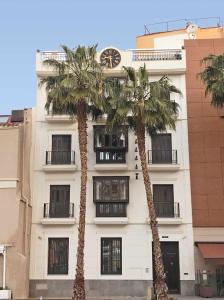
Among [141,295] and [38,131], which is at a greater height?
[38,131]

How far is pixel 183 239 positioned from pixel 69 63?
13.5 meters

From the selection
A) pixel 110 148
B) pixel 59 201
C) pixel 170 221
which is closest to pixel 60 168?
pixel 59 201

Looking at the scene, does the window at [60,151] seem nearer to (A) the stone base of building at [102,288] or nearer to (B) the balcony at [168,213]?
(B) the balcony at [168,213]

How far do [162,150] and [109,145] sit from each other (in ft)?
12.1

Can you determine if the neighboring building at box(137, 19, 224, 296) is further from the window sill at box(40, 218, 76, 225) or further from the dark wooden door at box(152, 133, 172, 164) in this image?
the window sill at box(40, 218, 76, 225)

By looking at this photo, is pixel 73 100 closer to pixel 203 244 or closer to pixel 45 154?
pixel 45 154

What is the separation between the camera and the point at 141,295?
96.0ft

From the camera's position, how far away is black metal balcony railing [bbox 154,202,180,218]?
3038 cm

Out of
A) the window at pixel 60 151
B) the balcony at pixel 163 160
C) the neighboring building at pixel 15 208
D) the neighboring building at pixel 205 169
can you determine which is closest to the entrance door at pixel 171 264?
the neighboring building at pixel 205 169

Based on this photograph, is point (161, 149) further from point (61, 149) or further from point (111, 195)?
point (61, 149)

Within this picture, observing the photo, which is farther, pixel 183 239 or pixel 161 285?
pixel 183 239

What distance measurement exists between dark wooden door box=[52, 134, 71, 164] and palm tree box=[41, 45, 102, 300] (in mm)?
4801

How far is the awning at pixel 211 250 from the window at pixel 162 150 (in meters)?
5.94

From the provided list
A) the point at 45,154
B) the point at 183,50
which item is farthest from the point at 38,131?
the point at 183,50
